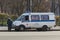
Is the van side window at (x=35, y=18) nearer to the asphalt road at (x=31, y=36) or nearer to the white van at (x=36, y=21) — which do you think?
the white van at (x=36, y=21)

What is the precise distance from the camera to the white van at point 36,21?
2639 cm

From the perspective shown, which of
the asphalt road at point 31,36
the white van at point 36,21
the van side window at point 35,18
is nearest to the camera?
the asphalt road at point 31,36

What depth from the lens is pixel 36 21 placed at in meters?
26.6

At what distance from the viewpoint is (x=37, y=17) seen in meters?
26.5

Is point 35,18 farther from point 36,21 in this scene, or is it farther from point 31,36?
point 31,36

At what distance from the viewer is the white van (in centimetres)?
2639

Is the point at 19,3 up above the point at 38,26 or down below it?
above

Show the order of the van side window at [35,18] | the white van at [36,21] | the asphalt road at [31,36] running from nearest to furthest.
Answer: the asphalt road at [31,36] < the white van at [36,21] < the van side window at [35,18]

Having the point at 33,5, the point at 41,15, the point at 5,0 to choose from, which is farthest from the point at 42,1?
the point at 41,15

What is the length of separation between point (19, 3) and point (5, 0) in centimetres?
539

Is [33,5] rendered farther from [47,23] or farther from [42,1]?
[47,23]

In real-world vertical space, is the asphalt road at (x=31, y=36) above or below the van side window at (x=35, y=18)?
below

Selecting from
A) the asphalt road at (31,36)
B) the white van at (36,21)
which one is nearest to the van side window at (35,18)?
the white van at (36,21)

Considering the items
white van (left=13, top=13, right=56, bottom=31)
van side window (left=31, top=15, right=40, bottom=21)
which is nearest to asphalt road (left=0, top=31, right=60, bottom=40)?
white van (left=13, top=13, right=56, bottom=31)
